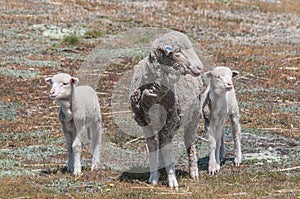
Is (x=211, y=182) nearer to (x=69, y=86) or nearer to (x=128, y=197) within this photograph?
(x=128, y=197)

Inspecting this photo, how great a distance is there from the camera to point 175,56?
432 inches

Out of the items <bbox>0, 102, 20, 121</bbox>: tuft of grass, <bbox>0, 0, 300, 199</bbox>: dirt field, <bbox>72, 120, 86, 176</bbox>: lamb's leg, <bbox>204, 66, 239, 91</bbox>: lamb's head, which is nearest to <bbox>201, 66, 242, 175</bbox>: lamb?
<bbox>204, 66, 239, 91</bbox>: lamb's head

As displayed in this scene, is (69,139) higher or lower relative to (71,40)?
higher

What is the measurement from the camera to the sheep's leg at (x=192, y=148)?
12.7m

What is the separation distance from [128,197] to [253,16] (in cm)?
4154

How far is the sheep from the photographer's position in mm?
11023

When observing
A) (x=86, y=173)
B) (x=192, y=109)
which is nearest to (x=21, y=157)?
(x=86, y=173)

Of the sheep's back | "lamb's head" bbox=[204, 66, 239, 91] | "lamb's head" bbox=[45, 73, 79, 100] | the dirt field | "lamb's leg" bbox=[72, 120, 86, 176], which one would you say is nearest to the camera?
the sheep's back

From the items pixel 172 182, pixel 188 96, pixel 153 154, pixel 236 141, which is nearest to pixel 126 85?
pixel 236 141

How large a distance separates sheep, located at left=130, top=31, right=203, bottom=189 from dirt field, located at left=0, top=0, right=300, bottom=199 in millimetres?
675

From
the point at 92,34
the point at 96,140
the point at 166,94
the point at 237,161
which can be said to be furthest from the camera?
the point at 92,34

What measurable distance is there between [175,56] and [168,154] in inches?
78.8

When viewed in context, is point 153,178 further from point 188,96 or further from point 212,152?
point 212,152

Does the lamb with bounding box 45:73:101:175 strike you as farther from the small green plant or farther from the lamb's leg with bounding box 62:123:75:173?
the small green plant
